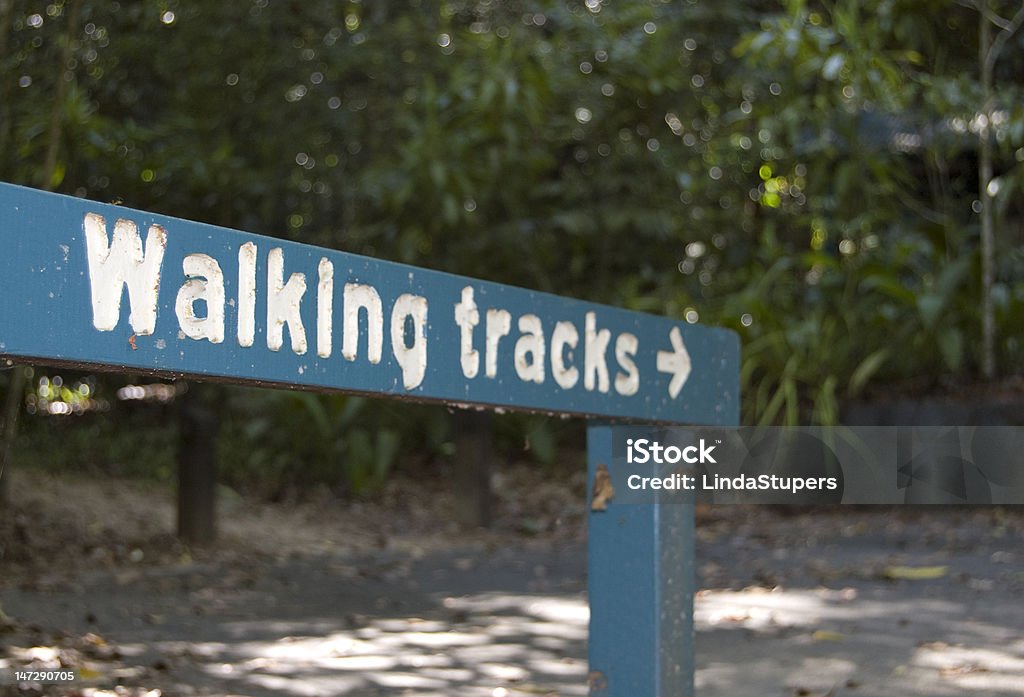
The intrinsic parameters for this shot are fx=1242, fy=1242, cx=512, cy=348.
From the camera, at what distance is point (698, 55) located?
22.7 ft

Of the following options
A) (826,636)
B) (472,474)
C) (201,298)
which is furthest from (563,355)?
(472,474)

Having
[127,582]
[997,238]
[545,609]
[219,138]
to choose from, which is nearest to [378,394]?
[545,609]

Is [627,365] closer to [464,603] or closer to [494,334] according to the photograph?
[494,334]

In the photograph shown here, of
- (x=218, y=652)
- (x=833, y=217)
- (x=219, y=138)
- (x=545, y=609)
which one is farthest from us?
(x=833, y=217)

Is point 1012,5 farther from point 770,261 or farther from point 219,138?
point 219,138

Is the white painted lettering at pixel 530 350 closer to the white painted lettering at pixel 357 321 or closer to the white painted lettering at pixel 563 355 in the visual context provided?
the white painted lettering at pixel 563 355

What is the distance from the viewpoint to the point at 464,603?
167 inches

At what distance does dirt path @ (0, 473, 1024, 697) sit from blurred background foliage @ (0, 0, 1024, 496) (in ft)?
2.92

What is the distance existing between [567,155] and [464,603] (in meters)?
3.47

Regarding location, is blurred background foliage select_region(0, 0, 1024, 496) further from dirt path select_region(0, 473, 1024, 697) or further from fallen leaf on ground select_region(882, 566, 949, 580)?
fallen leaf on ground select_region(882, 566, 949, 580)

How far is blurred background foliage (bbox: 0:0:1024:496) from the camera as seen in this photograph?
541 centimetres

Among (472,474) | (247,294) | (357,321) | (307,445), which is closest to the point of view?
(247,294)

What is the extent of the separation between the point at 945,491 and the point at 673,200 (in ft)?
7.00

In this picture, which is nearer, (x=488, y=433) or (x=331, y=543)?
(x=331, y=543)
